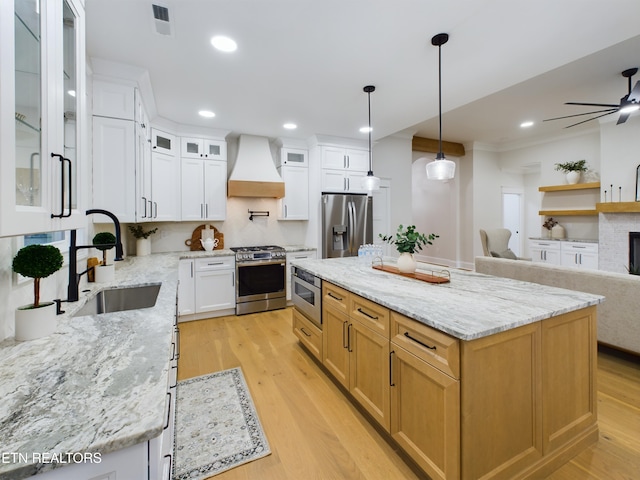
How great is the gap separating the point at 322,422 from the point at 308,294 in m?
1.08

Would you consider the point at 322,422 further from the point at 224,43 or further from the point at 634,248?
the point at 634,248

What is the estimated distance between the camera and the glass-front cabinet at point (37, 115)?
690mm

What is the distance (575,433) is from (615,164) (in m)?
5.28

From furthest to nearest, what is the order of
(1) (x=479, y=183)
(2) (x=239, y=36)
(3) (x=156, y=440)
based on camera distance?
1. (1) (x=479, y=183)
2. (2) (x=239, y=36)
3. (3) (x=156, y=440)

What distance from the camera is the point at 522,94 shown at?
3.91 meters

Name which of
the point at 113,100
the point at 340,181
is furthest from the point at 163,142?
the point at 340,181

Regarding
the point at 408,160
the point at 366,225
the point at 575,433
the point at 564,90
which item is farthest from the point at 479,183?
the point at 575,433

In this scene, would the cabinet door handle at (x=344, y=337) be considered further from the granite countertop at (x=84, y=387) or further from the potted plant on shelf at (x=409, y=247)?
the granite countertop at (x=84, y=387)

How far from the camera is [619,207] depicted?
454cm

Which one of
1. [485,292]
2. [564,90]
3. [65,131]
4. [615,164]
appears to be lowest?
[485,292]

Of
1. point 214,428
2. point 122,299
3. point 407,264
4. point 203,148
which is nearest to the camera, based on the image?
point 214,428

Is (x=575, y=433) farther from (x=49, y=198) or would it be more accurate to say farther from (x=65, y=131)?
(x=65, y=131)

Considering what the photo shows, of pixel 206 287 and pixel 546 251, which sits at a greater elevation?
pixel 546 251

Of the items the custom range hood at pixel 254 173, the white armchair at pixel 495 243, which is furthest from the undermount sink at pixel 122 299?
the white armchair at pixel 495 243
